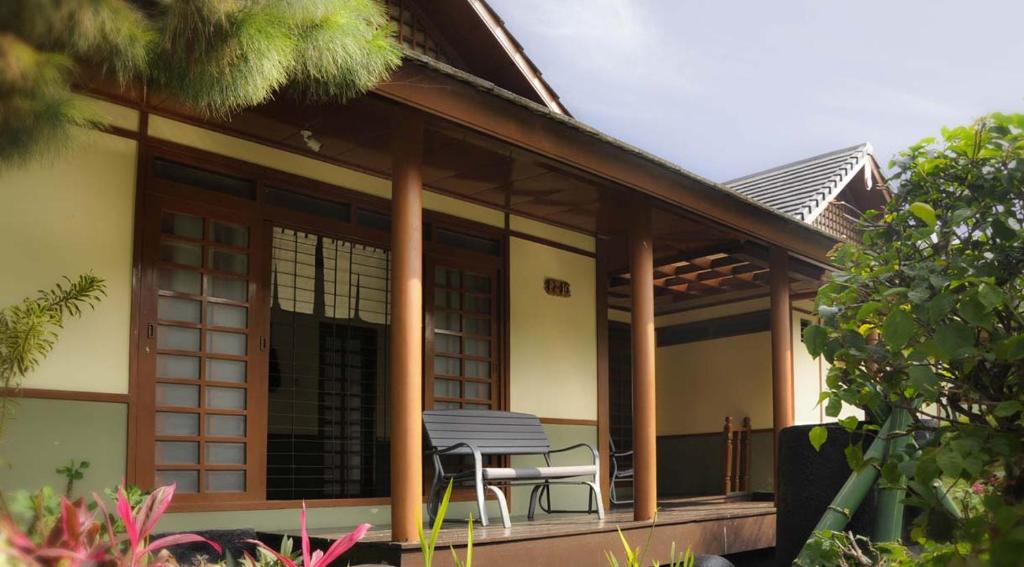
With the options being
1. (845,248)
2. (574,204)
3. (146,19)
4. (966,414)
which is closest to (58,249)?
(146,19)

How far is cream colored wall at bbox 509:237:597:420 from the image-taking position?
27.1 feet

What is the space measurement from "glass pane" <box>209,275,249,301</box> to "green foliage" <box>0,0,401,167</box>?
5.86ft

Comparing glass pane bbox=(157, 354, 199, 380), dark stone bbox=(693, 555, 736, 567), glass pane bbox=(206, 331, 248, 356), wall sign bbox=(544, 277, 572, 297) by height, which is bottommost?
dark stone bbox=(693, 555, 736, 567)

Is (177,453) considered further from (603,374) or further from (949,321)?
(949,321)

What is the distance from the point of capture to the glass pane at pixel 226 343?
19.7 ft

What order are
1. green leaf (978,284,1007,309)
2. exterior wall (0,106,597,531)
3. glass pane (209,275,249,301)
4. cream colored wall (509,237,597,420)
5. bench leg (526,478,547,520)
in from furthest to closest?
cream colored wall (509,237,597,420)
bench leg (526,478,547,520)
glass pane (209,275,249,301)
exterior wall (0,106,597,531)
green leaf (978,284,1007,309)

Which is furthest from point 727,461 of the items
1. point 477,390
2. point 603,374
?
point 477,390

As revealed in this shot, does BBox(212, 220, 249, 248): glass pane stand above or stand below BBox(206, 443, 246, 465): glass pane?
above

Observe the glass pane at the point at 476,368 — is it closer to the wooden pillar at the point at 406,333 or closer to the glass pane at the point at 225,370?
the glass pane at the point at 225,370

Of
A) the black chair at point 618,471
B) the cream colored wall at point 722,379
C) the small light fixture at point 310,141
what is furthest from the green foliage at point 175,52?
the cream colored wall at point 722,379

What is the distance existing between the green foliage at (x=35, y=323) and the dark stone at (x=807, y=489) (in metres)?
3.75

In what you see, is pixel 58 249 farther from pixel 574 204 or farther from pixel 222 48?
pixel 574 204

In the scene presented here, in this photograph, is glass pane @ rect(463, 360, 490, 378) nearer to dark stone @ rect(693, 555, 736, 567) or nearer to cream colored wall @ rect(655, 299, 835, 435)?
dark stone @ rect(693, 555, 736, 567)

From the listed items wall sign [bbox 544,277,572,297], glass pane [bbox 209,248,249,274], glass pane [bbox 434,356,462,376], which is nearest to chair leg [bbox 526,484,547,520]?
glass pane [bbox 434,356,462,376]
